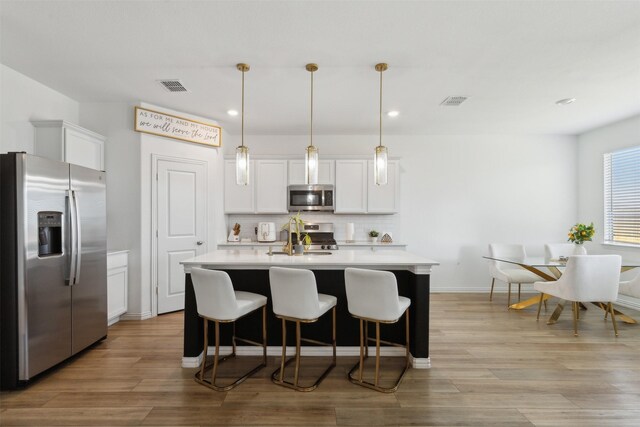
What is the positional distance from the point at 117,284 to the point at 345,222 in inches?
132

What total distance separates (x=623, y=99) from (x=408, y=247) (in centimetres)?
332

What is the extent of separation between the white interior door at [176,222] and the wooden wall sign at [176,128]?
33 cm

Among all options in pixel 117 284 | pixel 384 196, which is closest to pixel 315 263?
pixel 117 284

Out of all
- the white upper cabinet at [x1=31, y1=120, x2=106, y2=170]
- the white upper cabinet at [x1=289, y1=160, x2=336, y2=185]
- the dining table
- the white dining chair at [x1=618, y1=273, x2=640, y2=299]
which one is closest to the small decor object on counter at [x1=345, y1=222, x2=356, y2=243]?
the white upper cabinet at [x1=289, y1=160, x2=336, y2=185]

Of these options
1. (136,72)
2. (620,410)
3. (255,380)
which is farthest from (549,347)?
(136,72)

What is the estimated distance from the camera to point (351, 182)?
5.45m

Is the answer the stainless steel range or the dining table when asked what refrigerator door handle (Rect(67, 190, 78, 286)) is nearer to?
the stainless steel range

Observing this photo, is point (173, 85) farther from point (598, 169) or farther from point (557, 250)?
point (598, 169)

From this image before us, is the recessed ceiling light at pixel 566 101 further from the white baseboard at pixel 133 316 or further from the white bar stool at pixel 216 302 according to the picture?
the white baseboard at pixel 133 316

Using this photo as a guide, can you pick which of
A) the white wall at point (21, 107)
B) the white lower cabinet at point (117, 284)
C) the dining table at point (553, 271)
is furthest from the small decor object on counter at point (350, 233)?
the white wall at point (21, 107)

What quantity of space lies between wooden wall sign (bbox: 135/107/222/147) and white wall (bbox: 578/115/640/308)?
19.0 ft

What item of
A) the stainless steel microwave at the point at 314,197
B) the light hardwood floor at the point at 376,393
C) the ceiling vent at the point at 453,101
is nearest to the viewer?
the light hardwood floor at the point at 376,393

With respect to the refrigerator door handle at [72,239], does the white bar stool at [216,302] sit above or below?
below

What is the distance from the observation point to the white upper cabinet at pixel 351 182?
5.45 meters
